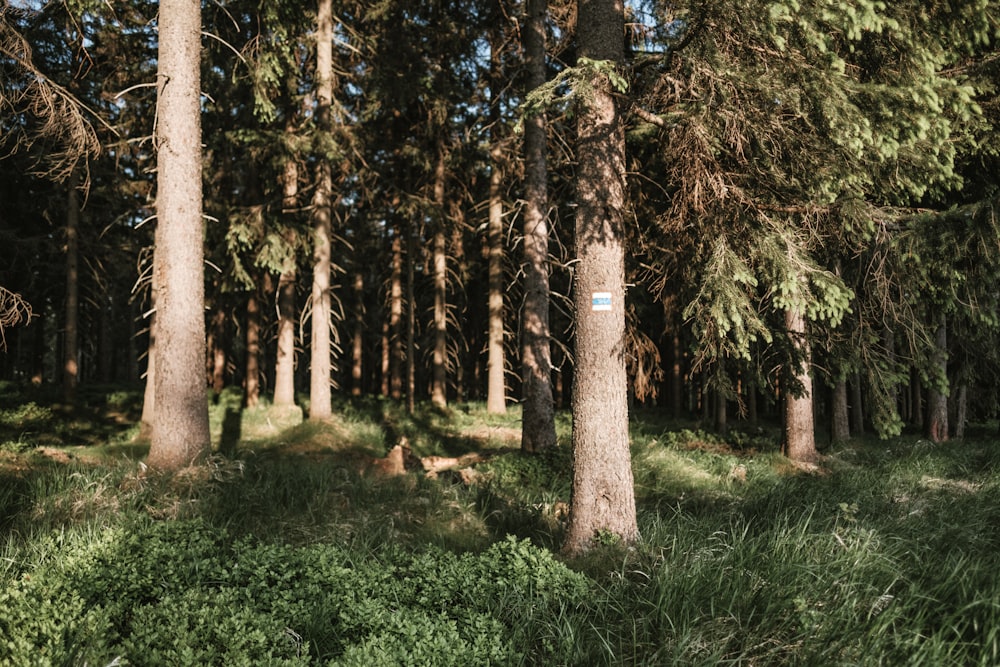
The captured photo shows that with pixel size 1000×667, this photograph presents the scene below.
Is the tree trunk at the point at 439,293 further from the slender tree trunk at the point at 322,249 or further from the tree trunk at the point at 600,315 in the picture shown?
the tree trunk at the point at 600,315

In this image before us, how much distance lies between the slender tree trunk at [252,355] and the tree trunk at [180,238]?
8.94m

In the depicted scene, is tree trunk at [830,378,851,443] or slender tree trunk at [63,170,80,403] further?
slender tree trunk at [63,170,80,403]

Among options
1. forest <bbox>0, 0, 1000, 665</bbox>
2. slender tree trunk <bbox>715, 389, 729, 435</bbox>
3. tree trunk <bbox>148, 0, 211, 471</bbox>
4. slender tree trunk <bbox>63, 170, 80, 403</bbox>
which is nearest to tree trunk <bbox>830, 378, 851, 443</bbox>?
forest <bbox>0, 0, 1000, 665</bbox>

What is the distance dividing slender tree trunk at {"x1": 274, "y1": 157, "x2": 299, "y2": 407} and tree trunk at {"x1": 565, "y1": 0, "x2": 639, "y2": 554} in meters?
10.1

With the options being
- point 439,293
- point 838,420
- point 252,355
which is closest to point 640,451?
point 838,420

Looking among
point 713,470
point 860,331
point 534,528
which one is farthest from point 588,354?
point 713,470

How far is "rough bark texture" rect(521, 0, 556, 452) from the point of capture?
10039 mm

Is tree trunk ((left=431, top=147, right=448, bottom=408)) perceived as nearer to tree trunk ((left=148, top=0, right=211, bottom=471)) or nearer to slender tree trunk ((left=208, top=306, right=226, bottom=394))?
slender tree trunk ((left=208, top=306, right=226, bottom=394))

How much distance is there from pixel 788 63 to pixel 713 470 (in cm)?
623

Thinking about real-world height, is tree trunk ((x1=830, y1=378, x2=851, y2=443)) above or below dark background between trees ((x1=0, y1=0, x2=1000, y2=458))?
below

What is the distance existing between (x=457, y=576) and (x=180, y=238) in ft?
19.8

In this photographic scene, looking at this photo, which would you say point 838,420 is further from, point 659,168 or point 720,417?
point 659,168

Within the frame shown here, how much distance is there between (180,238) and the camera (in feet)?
25.1

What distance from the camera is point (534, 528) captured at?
6449mm
